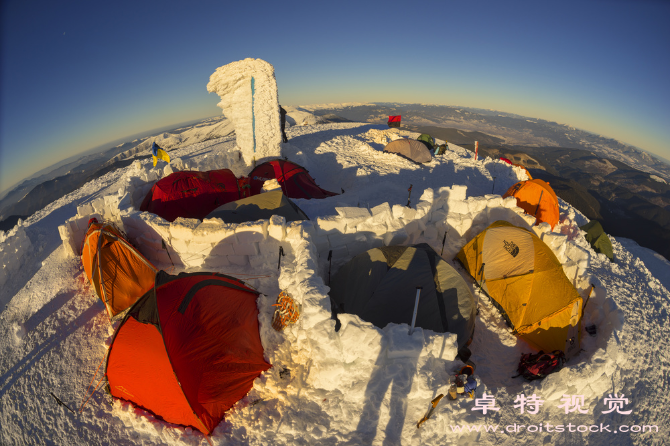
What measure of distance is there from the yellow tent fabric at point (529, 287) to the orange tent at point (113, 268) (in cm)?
645

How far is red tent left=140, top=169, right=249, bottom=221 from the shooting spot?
277 inches

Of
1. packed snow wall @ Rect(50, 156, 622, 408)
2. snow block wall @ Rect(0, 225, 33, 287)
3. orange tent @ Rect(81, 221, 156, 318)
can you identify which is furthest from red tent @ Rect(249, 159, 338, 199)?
snow block wall @ Rect(0, 225, 33, 287)

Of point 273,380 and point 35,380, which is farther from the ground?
point 35,380

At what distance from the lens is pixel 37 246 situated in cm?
794

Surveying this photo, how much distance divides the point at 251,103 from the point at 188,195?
5685mm

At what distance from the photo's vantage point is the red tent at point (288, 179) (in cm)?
930

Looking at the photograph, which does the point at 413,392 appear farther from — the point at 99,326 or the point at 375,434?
the point at 99,326

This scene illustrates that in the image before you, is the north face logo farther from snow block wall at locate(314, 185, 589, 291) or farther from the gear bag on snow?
the gear bag on snow

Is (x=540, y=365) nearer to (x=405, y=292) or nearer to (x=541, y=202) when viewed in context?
(x=405, y=292)

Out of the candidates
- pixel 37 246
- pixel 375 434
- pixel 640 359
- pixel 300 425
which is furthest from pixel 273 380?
pixel 37 246

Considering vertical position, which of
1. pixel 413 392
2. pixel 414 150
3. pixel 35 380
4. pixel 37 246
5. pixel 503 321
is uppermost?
pixel 414 150

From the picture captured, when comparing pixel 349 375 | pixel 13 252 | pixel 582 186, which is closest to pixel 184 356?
pixel 349 375

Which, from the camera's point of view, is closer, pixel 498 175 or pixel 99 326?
pixel 99 326

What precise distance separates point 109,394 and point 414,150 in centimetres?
1368
